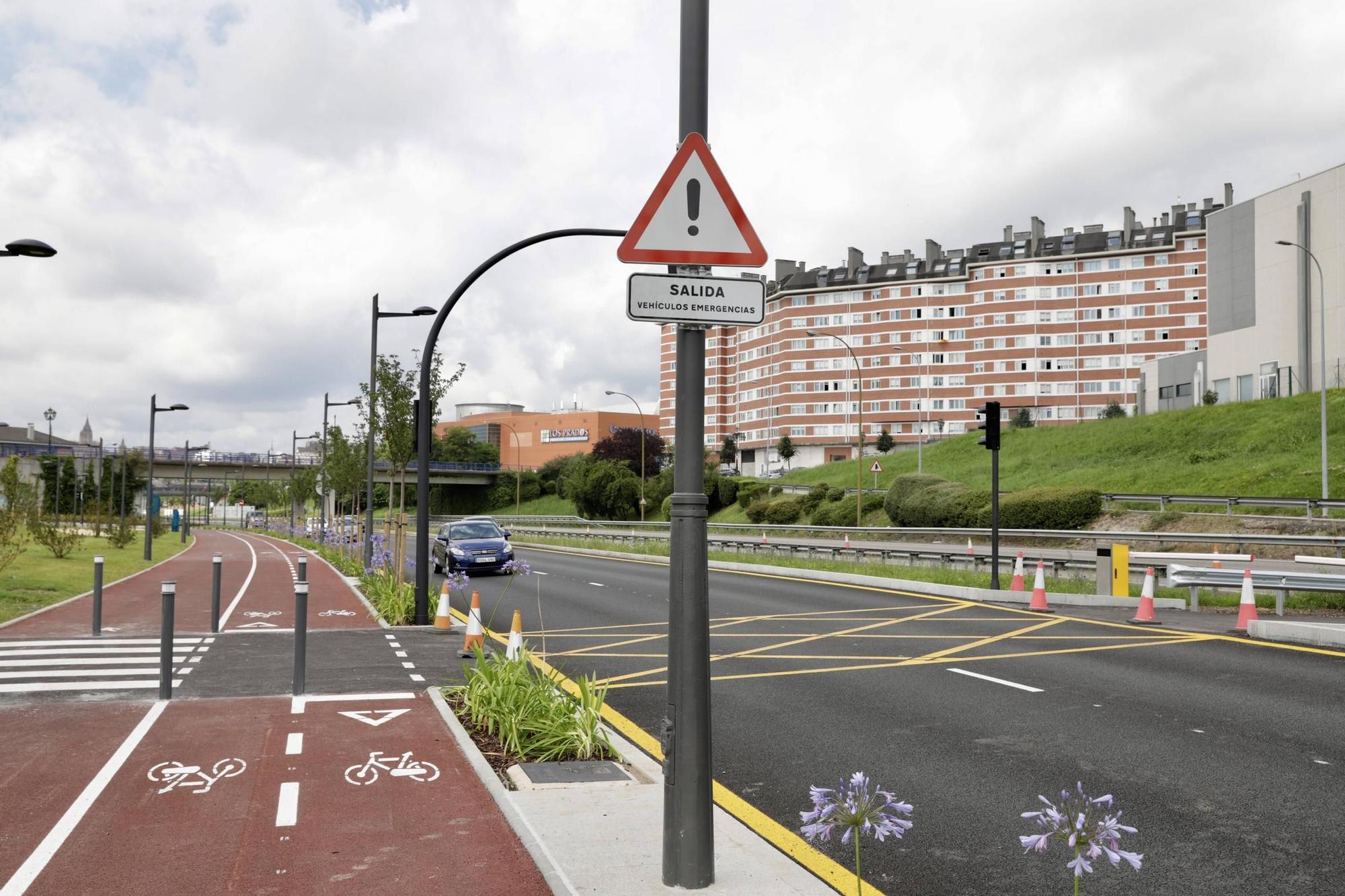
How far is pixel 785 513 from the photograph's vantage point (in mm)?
55562

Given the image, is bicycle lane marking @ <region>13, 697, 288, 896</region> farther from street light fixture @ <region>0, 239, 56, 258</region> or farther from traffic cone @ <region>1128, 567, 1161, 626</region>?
traffic cone @ <region>1128, 567, 1161, 626</region>

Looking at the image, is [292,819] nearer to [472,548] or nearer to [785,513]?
[472,548]

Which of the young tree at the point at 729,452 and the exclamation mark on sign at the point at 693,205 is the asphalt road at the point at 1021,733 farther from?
the young tree at the point at 729,452

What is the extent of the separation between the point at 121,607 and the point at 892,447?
276 ft

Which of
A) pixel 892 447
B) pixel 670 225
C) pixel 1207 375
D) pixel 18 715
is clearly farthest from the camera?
pixel 892 447

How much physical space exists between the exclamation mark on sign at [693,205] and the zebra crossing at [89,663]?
7.85 metres

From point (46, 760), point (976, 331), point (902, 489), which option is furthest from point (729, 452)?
point (46, 760)

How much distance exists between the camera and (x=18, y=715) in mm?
8617

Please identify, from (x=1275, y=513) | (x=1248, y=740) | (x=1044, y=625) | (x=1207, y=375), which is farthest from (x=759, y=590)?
(x=1207, y=375)

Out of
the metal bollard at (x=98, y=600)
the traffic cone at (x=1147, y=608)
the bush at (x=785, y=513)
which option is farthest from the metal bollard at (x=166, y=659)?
the bush at (x=785, y=513)

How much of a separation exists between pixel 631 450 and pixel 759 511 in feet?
122

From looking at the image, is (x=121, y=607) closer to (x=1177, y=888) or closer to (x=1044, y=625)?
(x=1044, y=625)

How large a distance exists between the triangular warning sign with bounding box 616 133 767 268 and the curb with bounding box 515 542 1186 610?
14748 millimetres

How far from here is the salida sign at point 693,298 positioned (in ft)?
15.0
